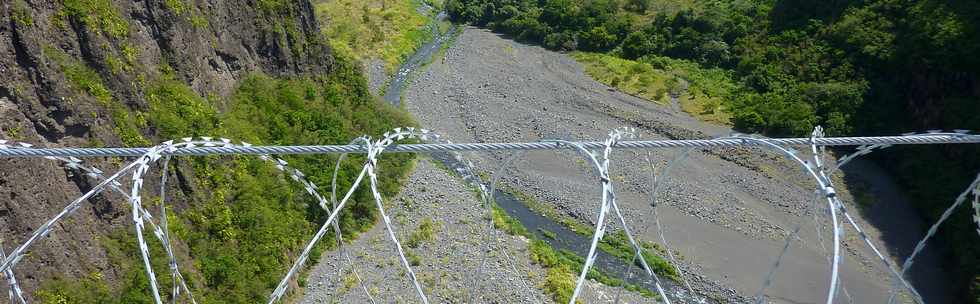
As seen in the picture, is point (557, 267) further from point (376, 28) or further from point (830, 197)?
point (376, 28)

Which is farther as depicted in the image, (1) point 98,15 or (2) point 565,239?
(2) point 565,239

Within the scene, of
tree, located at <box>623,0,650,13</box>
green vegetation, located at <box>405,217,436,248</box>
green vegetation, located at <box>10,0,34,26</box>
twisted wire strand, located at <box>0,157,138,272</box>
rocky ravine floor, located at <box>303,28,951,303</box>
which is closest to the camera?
twisted wire strand, located at <box>0,157,138,272</box>

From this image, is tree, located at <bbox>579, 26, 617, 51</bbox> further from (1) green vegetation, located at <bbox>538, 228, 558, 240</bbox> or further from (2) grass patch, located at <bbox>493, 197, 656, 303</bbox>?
(2) grass patch, located at <bbox>493, 197, 656, 303</bbox>

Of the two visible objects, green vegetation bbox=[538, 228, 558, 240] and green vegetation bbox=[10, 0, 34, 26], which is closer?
green vegetation bbox=[10, 0, 34, 26]

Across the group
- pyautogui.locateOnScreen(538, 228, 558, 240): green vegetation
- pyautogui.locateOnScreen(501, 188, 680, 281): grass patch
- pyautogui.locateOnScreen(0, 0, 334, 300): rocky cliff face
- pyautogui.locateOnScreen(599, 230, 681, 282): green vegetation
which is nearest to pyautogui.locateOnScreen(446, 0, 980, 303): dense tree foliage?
pyautogui.locateOnScreen(599, 230, 681, 282): green vegetation

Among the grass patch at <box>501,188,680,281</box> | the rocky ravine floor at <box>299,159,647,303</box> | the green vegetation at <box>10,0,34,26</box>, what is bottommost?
the grass patch at <box>501,188,680,281</box>

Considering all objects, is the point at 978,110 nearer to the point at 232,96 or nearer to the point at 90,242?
the point at 232,96

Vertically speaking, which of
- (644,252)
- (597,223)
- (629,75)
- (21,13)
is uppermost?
(597,223)

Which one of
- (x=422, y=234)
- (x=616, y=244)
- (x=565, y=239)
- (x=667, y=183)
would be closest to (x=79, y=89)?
(x=422, y=234)
